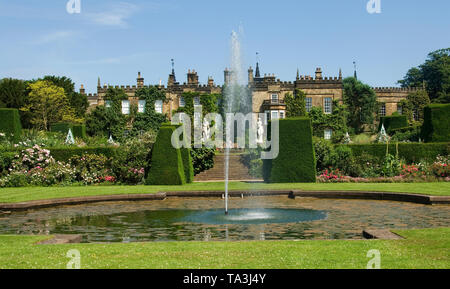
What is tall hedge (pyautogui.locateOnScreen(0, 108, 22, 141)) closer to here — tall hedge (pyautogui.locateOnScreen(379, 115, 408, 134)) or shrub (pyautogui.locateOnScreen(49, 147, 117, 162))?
shrub (pyautogui.locateOnScreen(49, 147, 117, 162))

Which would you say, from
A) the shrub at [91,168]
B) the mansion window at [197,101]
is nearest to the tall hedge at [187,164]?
the shrub at [91,168]

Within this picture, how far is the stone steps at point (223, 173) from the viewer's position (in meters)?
23.1

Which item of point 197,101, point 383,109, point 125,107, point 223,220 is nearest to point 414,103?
point 383,109

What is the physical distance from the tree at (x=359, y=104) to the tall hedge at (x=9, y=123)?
3146 cm

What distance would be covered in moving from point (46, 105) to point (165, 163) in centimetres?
3169

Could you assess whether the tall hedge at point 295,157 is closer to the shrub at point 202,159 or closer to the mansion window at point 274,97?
the shrub at point 202,159

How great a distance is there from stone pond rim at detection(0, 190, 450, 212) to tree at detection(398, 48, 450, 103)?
4342 centimetres

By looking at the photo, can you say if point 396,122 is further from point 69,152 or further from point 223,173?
point 69,152

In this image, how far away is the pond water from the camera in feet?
27.3

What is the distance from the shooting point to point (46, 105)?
46.5 meters

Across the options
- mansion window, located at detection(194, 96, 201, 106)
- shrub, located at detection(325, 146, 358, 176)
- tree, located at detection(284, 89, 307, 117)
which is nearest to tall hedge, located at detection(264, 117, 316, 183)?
shrub, located at detection(325, 146, 358, 176)
